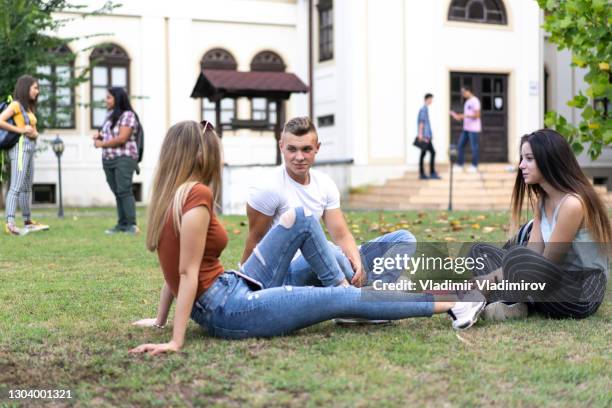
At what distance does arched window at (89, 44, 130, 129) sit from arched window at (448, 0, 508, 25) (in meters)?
7.55

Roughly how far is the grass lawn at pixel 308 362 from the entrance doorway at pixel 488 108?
15300mm

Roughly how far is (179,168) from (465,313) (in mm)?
1597

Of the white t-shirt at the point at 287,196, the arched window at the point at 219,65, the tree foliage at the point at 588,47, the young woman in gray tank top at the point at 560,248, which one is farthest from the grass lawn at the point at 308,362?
the arched window at the point at 219,65

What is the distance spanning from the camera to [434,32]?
2023cm

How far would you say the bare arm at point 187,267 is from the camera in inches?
162

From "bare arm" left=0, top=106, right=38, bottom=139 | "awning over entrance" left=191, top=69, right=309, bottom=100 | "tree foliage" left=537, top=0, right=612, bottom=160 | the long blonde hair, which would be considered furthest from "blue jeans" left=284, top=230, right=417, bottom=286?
"awning over entrance" left=191, top=69, right=309, bottom=100

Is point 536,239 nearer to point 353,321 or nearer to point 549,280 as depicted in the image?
point 549,280

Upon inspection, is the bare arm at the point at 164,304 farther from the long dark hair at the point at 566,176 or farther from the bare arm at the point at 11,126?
the bare arm at the point at 11,126

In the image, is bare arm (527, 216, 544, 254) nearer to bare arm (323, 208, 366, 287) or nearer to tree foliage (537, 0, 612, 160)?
bare arm (323, 208, 366, 287)

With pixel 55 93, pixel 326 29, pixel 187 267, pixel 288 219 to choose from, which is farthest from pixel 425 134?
pixel 187 267

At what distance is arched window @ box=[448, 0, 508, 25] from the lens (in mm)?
20562

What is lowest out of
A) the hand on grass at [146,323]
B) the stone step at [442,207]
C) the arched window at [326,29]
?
the stone step at [442,207]

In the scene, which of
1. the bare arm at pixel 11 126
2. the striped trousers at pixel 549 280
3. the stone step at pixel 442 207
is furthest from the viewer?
the stone step at pixel 442 207

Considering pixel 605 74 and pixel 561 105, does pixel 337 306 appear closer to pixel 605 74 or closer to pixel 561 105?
pixel 605 74
